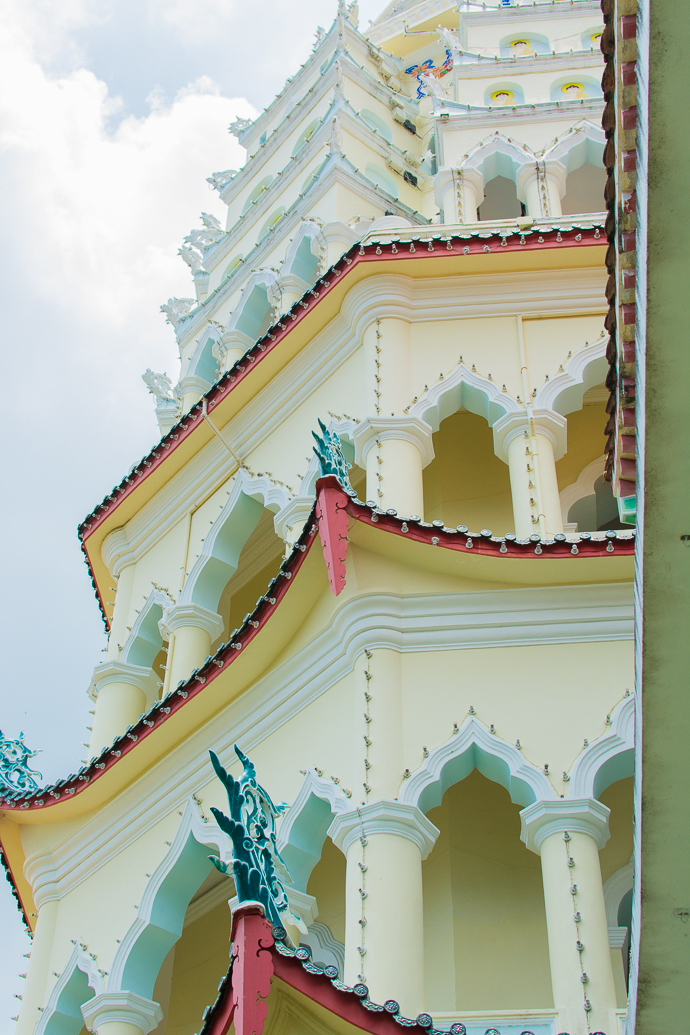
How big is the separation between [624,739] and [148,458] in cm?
752

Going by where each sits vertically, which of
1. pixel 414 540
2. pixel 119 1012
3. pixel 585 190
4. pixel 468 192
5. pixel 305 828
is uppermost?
pixel 585 190

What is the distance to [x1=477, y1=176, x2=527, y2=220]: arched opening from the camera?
1560cm

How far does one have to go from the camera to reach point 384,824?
8109 mm

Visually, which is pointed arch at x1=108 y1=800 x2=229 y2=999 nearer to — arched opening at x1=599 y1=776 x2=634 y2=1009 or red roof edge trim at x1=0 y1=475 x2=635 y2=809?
red roof edge trim at x1=0 y1=475 x2=635 y2=809

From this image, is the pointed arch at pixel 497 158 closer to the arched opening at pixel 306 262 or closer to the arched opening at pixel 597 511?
the arched opening at pixel 306 262

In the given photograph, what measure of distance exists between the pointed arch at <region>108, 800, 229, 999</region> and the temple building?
29 millimetres

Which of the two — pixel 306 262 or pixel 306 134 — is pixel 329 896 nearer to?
pixel 306 262

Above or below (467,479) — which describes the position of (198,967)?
below

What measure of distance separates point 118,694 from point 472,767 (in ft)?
18.9

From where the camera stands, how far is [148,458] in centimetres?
1431

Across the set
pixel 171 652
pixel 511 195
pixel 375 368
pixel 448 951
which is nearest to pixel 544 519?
pixel 375 368

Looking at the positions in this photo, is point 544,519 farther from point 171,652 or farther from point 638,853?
point 638,853

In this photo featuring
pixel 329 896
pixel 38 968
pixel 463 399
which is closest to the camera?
pixel 329 896

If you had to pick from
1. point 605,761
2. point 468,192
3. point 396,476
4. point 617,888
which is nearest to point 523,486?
point 396,476
